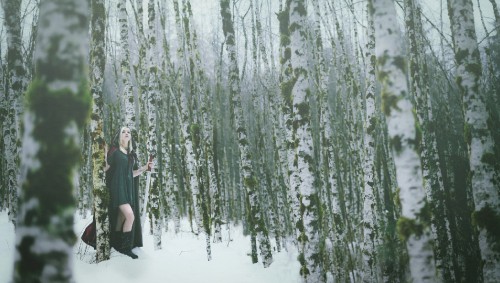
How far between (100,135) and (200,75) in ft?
15.3

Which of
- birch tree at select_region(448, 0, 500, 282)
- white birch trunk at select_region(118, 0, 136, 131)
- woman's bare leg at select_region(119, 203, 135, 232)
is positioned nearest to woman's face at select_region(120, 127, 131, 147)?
woman's bare leg at select_region(119, 203, 135, 232)

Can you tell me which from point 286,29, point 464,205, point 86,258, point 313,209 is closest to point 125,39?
point 286,29

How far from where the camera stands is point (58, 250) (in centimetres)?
158

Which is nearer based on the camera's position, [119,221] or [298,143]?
[298,143]

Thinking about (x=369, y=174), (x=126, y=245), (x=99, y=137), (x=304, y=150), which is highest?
(x=99, y=137)

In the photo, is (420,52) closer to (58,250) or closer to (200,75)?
(200,75)

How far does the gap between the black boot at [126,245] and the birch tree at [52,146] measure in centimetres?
549

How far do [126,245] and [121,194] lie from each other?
42.4 inches

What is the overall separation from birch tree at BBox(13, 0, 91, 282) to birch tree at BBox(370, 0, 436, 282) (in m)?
3.09

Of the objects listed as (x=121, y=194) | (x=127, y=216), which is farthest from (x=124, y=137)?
(x=127, y=216)

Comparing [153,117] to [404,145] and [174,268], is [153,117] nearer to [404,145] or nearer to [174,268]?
[174,268]

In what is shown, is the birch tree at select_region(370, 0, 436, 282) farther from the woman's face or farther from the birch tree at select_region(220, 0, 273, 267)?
the woman's face

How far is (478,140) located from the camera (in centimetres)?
468

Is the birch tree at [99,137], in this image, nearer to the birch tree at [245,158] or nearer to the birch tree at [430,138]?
the birch tree at [245,158]
